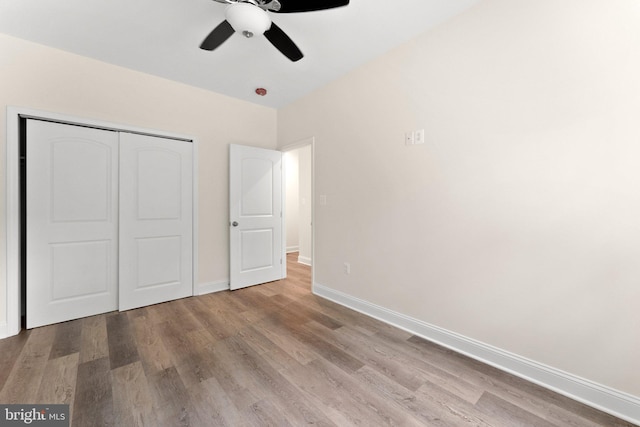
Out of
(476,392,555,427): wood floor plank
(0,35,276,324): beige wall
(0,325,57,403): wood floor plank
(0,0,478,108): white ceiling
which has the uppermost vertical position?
(0,0,478,108): white ceiling

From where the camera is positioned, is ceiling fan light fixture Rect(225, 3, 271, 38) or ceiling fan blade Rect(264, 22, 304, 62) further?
ceiling fan blade Rect(264, 22, 304, 62)

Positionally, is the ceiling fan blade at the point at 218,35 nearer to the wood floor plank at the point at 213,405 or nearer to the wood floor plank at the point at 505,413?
the wood floor plank at the point at 213,405

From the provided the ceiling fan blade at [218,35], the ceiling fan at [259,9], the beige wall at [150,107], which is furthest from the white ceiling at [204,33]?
the ceiling fan at [259,9]

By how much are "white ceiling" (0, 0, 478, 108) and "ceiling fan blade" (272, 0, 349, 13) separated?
0.40 metres

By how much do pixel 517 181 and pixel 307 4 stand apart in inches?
72.7

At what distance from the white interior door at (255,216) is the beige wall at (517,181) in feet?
5.36

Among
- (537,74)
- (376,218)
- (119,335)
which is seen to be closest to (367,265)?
(376,218)

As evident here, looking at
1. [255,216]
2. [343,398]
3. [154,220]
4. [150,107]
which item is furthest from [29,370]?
[150,107]

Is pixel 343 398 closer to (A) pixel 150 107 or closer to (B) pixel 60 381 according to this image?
(B) pixel 60 381

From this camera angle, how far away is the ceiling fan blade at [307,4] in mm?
1588


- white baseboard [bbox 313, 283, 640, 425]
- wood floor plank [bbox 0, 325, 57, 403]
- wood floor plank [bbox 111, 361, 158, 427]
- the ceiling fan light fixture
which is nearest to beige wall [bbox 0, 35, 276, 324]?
wood floor plank [bbox 0, 325, 57, 403]

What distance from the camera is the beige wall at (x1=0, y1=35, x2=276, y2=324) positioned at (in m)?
2.36

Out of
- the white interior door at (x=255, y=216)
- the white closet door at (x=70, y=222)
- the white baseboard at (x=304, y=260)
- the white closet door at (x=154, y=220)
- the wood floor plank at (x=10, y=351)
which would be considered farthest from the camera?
the white baseboard at (x=304, y=260)

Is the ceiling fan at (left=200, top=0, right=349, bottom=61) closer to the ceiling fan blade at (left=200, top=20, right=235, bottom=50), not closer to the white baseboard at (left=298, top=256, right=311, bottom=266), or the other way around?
the ceiling fan blade at (left=200, top=20, right=235, bottom=50)
